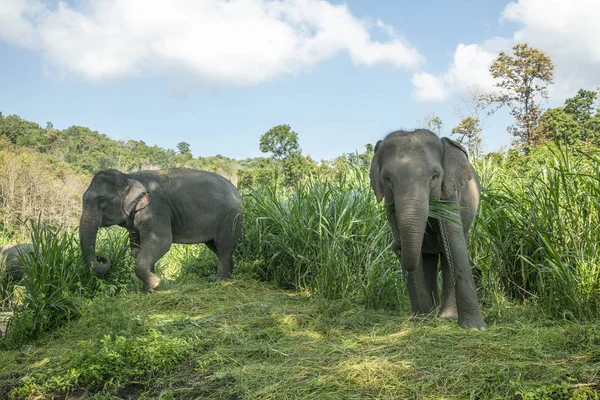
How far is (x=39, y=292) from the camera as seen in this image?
16.7ft

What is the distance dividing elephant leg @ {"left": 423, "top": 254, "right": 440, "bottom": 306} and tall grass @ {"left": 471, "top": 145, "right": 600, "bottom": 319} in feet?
2.46

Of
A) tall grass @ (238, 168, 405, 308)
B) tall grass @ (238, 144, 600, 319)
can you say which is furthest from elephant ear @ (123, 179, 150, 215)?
tall grass @ (238, 144, 600, 319)

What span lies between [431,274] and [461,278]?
84 centimetres

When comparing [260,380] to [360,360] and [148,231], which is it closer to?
[360,360]

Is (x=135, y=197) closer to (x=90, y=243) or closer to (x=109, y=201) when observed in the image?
(x=109, y=201)

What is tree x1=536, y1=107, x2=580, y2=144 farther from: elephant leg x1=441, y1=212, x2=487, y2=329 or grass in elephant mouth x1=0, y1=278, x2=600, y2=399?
elephant leg x1=441, y1=212, x2=487, y2=329

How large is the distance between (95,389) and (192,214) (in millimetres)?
4428

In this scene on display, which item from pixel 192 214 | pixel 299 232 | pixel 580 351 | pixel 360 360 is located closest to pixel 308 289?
pixel 299 232

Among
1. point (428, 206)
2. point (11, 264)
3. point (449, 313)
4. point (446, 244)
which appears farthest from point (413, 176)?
point (11, 264)

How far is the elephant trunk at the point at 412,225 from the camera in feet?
13.2

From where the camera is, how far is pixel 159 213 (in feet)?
24.5

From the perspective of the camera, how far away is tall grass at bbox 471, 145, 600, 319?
4426 mm

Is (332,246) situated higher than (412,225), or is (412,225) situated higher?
(412,225)

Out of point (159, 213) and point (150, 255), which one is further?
point (159, 213)
